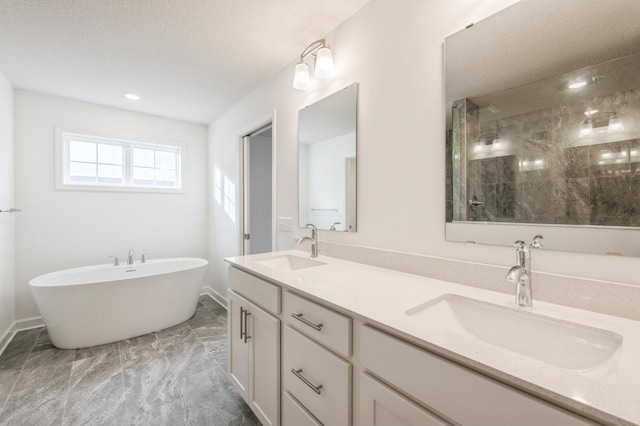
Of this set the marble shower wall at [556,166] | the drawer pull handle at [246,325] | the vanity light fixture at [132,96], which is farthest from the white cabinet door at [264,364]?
the vanity light fixture at [132,96]

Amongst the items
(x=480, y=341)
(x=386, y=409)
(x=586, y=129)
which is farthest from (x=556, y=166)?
(x=386, y=409)

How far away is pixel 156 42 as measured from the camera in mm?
1979

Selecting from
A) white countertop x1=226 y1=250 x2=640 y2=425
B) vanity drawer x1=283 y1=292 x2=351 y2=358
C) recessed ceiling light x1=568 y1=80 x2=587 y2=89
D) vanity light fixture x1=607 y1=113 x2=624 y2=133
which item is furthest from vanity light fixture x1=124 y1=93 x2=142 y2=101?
vanity light fixture x1=607 y1=113 x2=624 y2=133

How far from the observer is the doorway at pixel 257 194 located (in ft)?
10.2

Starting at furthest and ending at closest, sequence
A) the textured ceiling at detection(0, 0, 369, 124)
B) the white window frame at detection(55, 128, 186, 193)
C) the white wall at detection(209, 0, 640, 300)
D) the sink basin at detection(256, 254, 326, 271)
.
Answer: the white window frame at detection(55, 128, 186, 193) < the sink basin at detection(256, 254, 326, 271) < the textured ceiling at detection(0, 0, 369, 124) < the white wall at detection(209, 0, 640, 300)

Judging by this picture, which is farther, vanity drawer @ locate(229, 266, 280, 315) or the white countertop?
vanity drawer @ locate(229, 266, 280, 315)

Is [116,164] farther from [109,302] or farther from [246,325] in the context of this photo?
[246,325]

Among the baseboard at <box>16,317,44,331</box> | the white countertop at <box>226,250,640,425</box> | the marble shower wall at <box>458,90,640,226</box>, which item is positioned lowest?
the baseboard at <box>16,317,44,331</box>

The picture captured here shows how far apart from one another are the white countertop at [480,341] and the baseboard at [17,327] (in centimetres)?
276

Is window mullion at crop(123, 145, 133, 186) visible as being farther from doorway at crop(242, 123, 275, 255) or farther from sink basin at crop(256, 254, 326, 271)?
sink basin at crop(256, 254, 326, 271)

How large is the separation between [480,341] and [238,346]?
4.60 ft

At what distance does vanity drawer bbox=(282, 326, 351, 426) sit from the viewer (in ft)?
3.08

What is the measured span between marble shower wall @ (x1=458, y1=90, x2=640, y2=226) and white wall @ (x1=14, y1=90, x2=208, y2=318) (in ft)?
11.8

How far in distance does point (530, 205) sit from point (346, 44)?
142 centimetres
